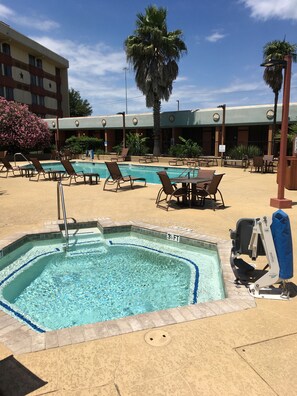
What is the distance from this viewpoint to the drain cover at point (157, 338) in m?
2.84

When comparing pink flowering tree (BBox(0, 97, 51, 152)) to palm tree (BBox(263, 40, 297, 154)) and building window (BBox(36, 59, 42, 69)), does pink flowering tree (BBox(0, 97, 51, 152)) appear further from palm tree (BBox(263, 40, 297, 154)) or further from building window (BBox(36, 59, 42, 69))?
building window (BBox(36, 59, 42, 69))

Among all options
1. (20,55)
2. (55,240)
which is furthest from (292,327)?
(20,55)

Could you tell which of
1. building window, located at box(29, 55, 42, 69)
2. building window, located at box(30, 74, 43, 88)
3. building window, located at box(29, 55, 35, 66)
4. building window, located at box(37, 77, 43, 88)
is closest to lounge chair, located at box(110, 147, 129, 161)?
building window, located at box(30, 74, 43, 88)

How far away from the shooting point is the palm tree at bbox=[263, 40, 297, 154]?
2031cm

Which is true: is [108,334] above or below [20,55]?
below

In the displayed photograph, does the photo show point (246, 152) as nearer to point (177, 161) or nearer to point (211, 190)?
point (177, 161)

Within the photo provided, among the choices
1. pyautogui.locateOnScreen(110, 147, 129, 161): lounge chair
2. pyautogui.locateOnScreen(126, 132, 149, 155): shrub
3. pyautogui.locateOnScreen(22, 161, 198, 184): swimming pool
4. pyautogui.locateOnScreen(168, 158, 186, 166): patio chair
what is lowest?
pyautogui.locateOnScreen(22, 161, 198, 184): swimming pool

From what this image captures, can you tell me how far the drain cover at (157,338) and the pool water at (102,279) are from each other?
1071 millimetres

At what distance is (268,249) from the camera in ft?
12.0

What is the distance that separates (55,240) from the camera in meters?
6.47

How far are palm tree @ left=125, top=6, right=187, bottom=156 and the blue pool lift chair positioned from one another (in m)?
23.0

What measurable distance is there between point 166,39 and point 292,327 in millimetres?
25287

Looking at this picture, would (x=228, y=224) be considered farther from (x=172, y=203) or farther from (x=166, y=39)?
(x=166, y=39)

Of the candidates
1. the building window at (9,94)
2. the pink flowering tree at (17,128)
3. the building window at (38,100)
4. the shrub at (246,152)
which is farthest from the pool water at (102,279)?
the building window at (38,100)
